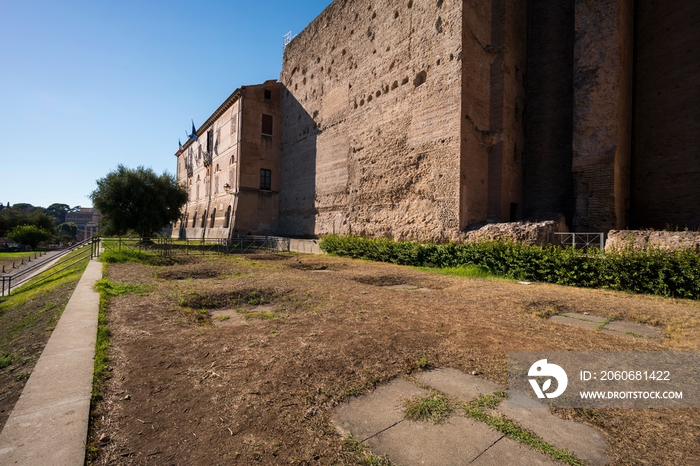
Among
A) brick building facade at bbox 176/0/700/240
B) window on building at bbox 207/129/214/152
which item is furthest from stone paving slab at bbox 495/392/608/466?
window on building at bbox 207/129/214/152

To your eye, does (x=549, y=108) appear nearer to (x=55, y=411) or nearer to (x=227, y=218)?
(x=55, y=411)

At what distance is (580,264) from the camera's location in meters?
7.79

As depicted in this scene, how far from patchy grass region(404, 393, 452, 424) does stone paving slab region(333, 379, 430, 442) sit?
0.18ft

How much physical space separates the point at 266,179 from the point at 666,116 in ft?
75.9

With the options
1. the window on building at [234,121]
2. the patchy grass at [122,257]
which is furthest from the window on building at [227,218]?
the patchy grass at [122,257]

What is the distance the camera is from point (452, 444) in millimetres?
1887

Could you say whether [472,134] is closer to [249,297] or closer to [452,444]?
[249,297]

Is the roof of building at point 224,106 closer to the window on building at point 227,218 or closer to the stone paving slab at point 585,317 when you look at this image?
the window on building at point 227,218

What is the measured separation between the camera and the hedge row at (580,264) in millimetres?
6430

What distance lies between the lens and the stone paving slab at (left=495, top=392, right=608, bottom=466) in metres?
1.82

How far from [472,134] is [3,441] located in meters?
14.6

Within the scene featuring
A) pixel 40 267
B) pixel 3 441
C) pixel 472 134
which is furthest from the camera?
pixel 40 267

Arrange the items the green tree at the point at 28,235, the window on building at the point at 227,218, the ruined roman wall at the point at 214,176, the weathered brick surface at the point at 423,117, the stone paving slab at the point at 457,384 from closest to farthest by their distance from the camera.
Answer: the stone paving slab at the point at 457,384, the weathered brick surface at the point at 423,117, the window on building at the point at 227,218, the ruined roman wall at the point at 214,176, the green tree at the point at 28,235

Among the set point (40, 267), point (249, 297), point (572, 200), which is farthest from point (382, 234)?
point (40, 267)
